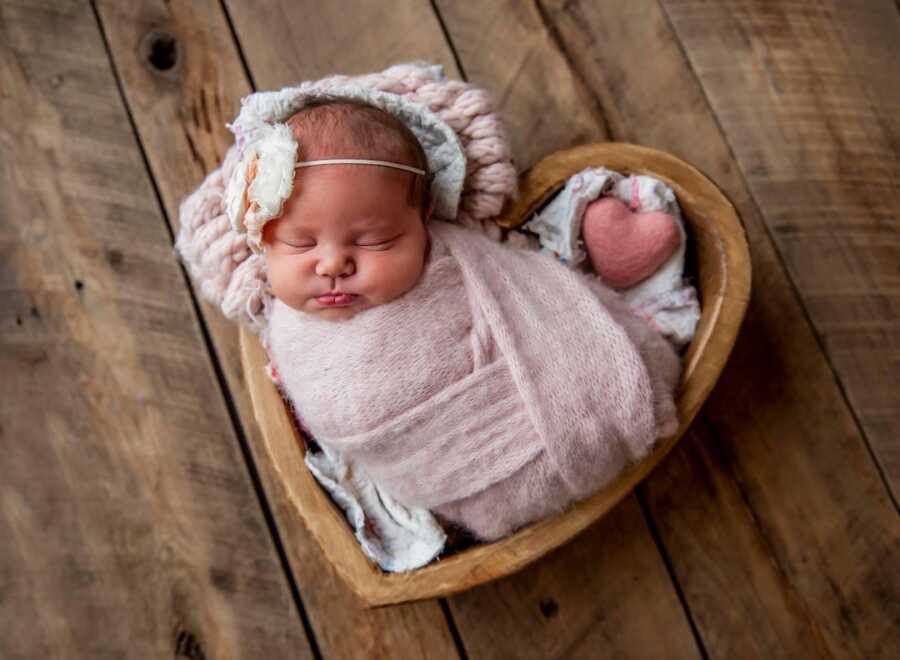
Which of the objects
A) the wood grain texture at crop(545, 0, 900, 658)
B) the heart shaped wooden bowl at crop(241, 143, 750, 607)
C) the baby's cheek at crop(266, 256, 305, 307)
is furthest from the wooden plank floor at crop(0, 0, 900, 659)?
the baby's cheek at crop(266, 256, 305, 307)

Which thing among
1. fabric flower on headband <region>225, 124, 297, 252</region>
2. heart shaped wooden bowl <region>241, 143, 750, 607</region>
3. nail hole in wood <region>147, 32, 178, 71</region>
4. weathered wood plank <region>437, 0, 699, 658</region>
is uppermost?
nail hole in wood <region>147, 32, 178, 71</region>

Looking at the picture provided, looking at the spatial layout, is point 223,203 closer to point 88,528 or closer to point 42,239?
point 42,239

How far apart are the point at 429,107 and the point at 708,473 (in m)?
0.59

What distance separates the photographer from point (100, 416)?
1055 millimetres

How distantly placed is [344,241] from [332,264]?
1.1 inches

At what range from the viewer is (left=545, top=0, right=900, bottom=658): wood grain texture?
1.02 meters

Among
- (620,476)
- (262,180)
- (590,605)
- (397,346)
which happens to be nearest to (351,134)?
(262,180)

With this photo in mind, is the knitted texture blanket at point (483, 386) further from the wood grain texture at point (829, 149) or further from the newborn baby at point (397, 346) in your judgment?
the wood grain texture at point (829, 149)

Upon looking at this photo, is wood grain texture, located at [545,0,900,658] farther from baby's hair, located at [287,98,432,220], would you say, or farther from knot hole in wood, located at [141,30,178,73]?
knot hole in wood, located at [141,30,178,73]

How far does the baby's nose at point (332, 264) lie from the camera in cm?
75

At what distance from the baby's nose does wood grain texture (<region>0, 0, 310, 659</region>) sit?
377 mm

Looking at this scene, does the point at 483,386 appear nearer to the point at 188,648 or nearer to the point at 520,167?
the point at 520,167

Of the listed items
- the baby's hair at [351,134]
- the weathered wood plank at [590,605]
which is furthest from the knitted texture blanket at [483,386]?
the weathered wood plank at [590,605]

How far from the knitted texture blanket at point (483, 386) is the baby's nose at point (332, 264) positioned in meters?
0.06
